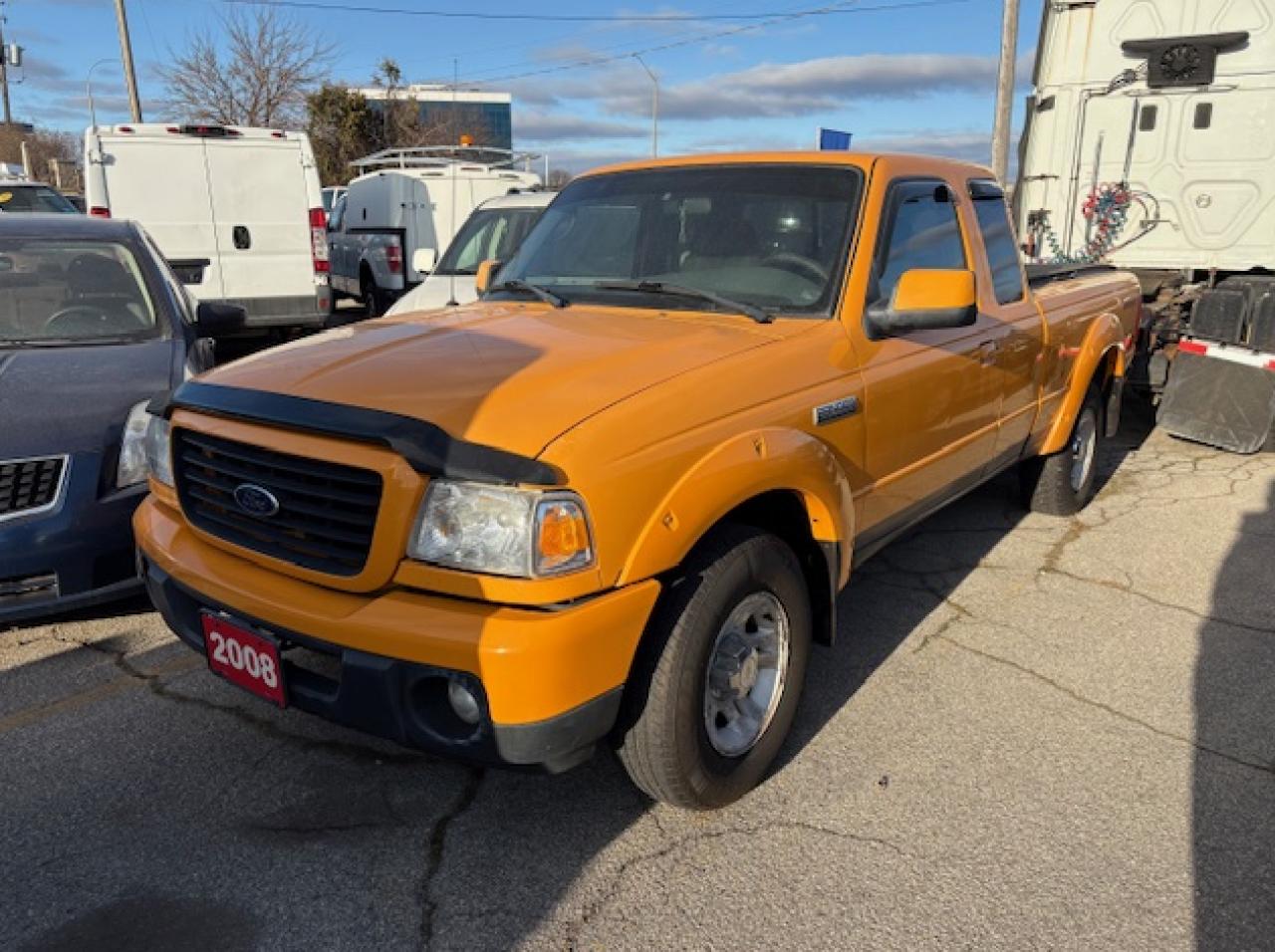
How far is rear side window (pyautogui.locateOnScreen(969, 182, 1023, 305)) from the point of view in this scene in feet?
14.5

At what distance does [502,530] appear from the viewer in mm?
2223

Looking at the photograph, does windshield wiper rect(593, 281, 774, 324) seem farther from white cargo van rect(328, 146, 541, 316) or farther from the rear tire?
the rear tire

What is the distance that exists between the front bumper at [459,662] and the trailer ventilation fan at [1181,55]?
24.6 ft

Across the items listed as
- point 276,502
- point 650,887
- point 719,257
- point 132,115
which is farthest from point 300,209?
point 132,115

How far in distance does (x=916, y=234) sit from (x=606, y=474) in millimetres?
2151

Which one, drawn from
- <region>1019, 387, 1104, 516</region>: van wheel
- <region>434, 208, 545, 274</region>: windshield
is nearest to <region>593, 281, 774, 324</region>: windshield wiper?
<region>1019, 387, 1104, 516</region>: van wheel

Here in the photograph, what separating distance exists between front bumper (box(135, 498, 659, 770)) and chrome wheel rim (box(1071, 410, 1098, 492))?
13.7ft

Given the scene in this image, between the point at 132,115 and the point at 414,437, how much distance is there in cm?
2411

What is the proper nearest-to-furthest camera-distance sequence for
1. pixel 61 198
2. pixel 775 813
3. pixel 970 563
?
pixel 775 813, pixel 970 563, pixel 61 198

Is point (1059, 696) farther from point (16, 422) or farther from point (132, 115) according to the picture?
point (132, 115)

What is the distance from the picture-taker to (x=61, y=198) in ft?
50.6

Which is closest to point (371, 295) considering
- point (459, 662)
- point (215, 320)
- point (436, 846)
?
point (215, 320)

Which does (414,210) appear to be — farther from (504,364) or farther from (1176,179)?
(504,364)

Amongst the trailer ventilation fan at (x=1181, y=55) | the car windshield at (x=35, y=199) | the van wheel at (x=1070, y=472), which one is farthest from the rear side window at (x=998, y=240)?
the car windshield at (x=35, y=199)
